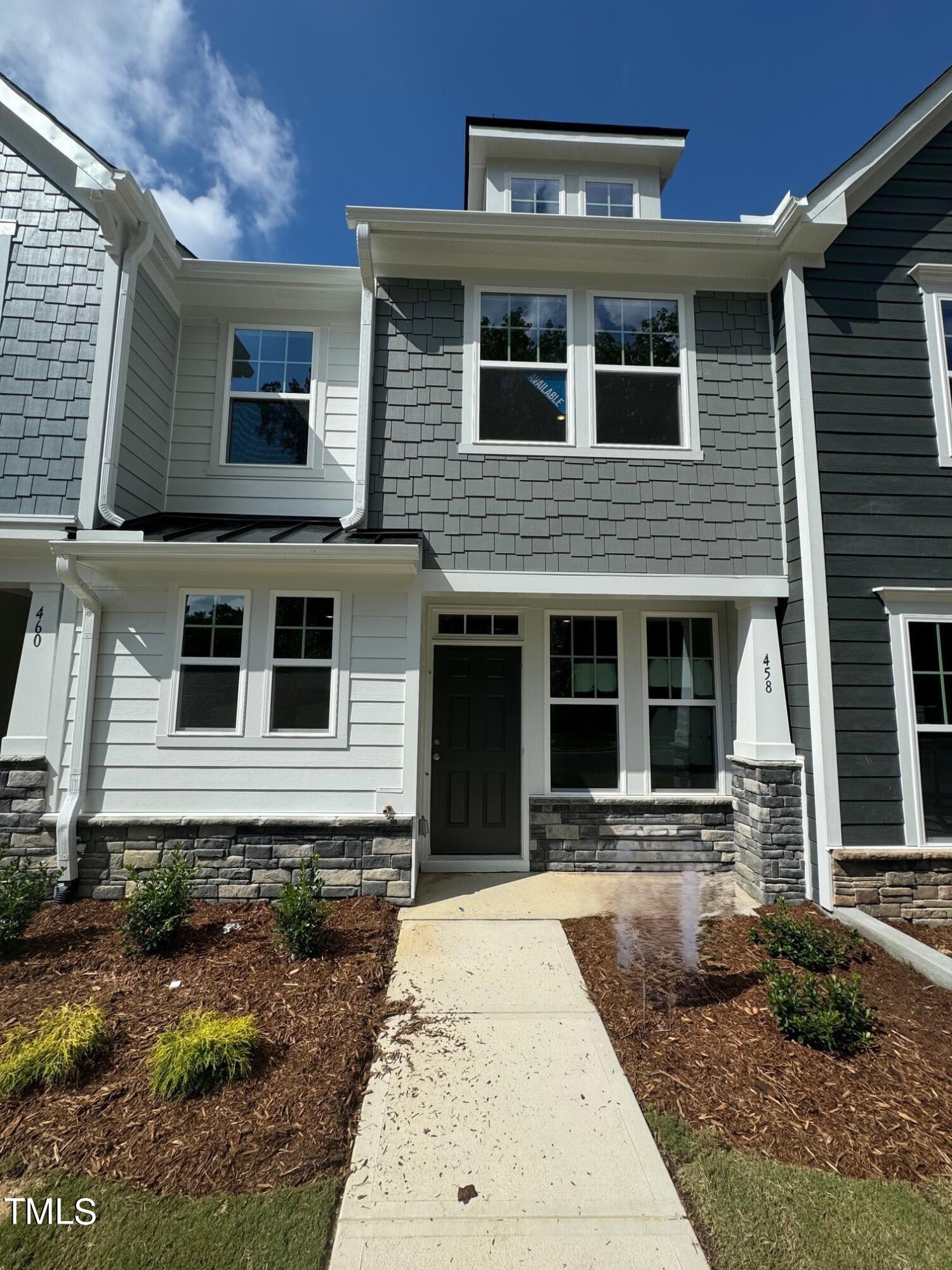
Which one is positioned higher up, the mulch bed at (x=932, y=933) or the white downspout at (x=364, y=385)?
the white downspout at (x=364, y=385)

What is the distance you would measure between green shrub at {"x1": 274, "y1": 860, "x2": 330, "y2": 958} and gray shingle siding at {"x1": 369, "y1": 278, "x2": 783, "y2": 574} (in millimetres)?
2980

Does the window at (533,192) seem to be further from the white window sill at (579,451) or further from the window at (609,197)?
the white window sill at (579,451)

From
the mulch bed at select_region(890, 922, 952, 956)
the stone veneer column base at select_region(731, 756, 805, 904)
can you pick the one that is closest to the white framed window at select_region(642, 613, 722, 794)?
the stone veneer column base at select_region(731, 756, 805, 904)

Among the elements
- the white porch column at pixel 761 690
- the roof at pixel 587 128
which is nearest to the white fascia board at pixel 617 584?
the white porch column at pixel 761 690

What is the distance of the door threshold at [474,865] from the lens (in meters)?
5.84

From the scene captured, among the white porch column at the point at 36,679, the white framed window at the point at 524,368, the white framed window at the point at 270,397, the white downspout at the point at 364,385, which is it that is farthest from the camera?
the white framed window at the point at 270,397

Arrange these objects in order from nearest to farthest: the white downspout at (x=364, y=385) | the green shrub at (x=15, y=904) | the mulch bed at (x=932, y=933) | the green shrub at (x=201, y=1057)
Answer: the green shrub at (x=201, y=1057), the green shrub at (x=15, y=904), the mulch bed at (x=932, y=933), the white downspout at (x=364, y=385)

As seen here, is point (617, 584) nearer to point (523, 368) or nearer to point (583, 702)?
point (583, 702)

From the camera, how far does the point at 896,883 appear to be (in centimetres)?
494

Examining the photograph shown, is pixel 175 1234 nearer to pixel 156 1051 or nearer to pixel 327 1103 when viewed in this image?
pixel 327 1103

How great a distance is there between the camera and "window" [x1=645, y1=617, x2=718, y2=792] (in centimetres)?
609

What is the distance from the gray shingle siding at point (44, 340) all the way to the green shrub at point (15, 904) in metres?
3.02

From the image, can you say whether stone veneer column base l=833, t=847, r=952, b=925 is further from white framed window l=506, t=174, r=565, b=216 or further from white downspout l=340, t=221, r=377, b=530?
white framed window l=506, t=174, r=565, b=216

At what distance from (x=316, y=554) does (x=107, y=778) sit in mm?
2635
